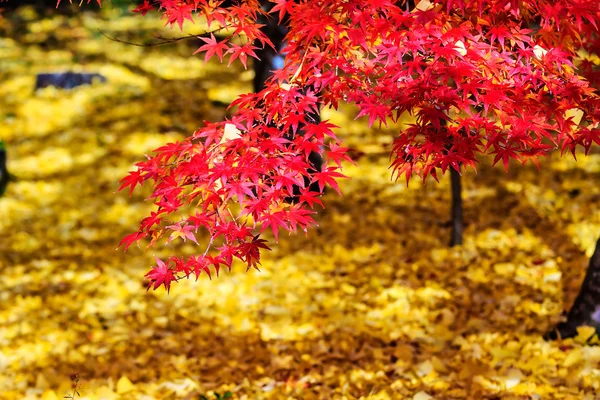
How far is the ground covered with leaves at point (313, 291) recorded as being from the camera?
4227 mm

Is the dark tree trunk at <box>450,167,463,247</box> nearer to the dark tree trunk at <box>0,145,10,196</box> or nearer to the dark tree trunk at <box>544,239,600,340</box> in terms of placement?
the dark tree trunk at <box>544,239,600,340</box>

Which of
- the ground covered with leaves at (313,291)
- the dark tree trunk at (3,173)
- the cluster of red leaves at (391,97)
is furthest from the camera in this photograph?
the dark tree trunk at (3,173)

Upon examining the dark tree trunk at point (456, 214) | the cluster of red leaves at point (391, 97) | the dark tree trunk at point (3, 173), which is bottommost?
the dark tree trunk at point (3, 173)

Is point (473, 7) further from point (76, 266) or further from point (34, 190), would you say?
point (34, 190)

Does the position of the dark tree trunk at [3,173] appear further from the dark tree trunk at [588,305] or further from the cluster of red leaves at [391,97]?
the dark tree trunk at [588,305]

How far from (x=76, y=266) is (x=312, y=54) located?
155 inches

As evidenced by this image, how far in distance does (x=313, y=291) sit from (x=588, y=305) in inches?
76.9

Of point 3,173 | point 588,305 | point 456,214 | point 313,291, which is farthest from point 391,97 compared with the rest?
point 3,173

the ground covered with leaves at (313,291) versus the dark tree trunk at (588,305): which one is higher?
the dark tree trunk at (588,305)

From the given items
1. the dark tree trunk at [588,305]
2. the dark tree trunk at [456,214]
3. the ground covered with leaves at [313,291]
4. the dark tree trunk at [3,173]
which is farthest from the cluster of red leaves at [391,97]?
the dark tree trunk at [3,173]

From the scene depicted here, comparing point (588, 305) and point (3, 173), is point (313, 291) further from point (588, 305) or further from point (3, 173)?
point (3, 173)

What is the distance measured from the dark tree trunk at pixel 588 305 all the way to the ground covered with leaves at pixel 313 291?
105mm

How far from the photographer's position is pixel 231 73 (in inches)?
376

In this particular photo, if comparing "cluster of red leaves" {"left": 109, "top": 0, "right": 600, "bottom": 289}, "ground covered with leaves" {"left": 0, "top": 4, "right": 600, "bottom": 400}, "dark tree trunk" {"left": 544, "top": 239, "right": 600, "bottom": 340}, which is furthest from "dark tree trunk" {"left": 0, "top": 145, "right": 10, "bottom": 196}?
"dark tree trunk" {"left": 544, "top": 239, "right": 600, "bottom": 340}
